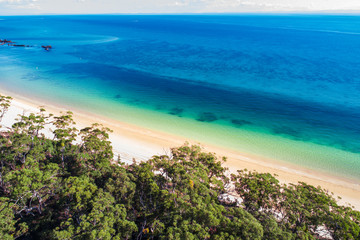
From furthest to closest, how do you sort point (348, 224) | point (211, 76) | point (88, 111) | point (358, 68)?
point (358, 68)
point (211, 76)
point (88, 111)
point (348, 224)

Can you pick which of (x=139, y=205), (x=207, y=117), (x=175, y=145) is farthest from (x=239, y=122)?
(x=139, y=205)

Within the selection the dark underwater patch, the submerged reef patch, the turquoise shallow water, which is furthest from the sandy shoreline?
the submerged reef patch

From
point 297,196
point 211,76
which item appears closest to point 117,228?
point 297,196

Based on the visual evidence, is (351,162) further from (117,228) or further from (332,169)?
(117,228)

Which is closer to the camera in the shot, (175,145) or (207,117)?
(175,145)

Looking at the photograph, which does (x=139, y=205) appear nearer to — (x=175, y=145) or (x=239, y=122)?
(x=175, y=145)

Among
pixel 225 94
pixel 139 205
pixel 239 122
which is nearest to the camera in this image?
pixel 139 205
